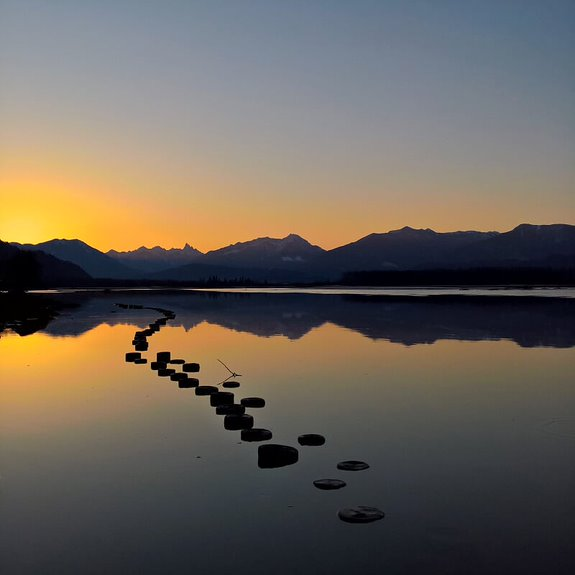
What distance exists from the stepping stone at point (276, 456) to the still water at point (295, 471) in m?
0.28

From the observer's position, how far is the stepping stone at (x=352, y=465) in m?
11.6

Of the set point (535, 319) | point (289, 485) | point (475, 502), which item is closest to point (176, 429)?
point (289, 485)

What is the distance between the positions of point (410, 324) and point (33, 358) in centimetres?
2700

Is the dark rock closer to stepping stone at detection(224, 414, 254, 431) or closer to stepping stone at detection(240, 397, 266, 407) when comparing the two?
stepping stone at detection(240, 397, 266, 407)

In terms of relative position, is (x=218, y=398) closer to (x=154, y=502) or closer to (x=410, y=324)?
(x=154, y=502)

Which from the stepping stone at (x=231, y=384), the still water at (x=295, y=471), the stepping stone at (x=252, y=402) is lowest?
the still water at (x=295, y=471)

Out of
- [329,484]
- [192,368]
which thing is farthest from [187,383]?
[329,484]

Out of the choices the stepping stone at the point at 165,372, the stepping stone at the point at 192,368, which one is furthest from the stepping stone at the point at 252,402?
the stepping stone at the point at 192,368

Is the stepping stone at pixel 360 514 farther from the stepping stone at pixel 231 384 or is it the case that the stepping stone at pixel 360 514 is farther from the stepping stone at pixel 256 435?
the stepping stone at pixel 231 384

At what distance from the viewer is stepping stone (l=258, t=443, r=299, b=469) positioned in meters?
12.0

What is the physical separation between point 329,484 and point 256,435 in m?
3.53

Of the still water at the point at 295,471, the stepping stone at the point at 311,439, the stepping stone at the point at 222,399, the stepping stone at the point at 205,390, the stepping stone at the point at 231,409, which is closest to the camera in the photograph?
the still water at the point at 295,471

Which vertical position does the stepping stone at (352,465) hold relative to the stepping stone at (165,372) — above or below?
below

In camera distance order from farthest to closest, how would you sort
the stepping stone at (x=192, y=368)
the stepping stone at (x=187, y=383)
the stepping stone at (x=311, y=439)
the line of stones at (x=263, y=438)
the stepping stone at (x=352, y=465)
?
the stepping stone at (x=192, y=368)
the stepping stone at (x=187, y=383)
the stepping stone at (x=311, y=439)
the stepping stone at (x=352, y=465)
the line of stones at (x=263, y=438)
